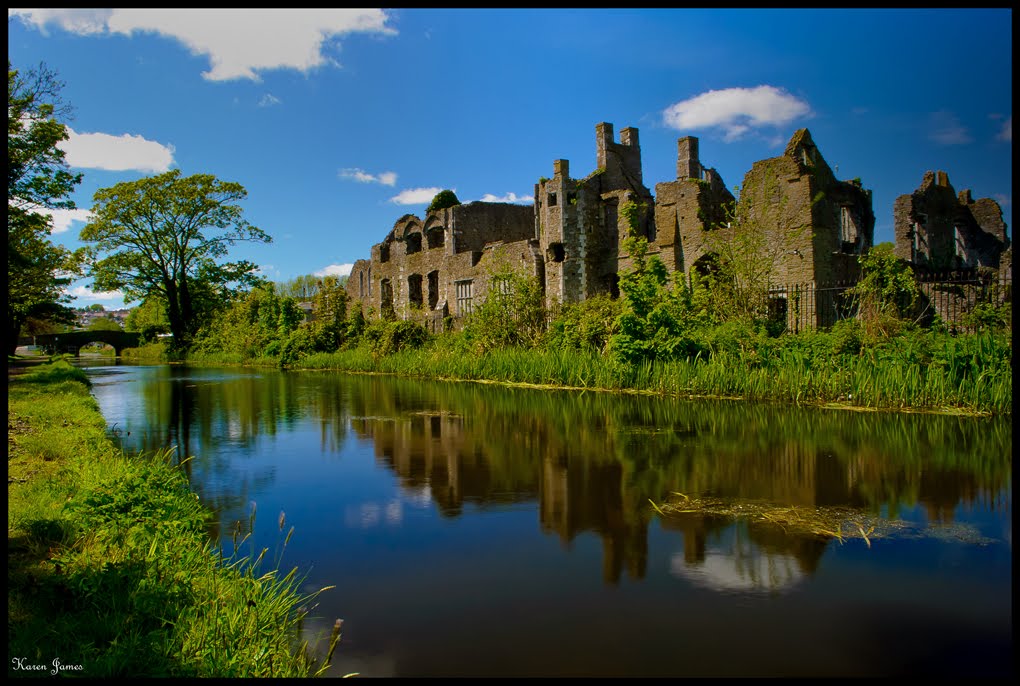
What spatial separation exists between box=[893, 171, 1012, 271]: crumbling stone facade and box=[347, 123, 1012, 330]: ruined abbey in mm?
47

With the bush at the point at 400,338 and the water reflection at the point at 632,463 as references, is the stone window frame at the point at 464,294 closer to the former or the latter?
the bush at the point at 400,338

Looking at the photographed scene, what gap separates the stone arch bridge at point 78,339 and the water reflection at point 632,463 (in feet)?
136

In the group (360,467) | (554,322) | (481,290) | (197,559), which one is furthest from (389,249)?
(197,559)

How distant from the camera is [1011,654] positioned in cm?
365

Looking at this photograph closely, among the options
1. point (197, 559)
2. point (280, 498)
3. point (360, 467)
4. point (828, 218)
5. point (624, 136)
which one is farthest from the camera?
point (624, 136)

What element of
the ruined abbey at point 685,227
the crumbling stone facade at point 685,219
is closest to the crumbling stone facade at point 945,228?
the ruined abbey at point 685,227

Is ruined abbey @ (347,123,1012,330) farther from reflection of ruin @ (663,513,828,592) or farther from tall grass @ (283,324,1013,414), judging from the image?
reflection of ruin @ (663,513,828,592)

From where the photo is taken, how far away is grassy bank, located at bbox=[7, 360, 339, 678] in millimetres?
3209

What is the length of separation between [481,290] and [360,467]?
20872mm

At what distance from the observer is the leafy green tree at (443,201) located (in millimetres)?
34875

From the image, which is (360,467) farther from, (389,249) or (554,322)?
(389,249)

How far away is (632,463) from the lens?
8.23 meters

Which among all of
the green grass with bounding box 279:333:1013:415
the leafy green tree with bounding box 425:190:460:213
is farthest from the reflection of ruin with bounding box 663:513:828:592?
the leafy green tree with bounding box 425:190:460:213

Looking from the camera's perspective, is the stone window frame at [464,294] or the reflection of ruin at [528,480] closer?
the reflection of ruin at [528,480]
